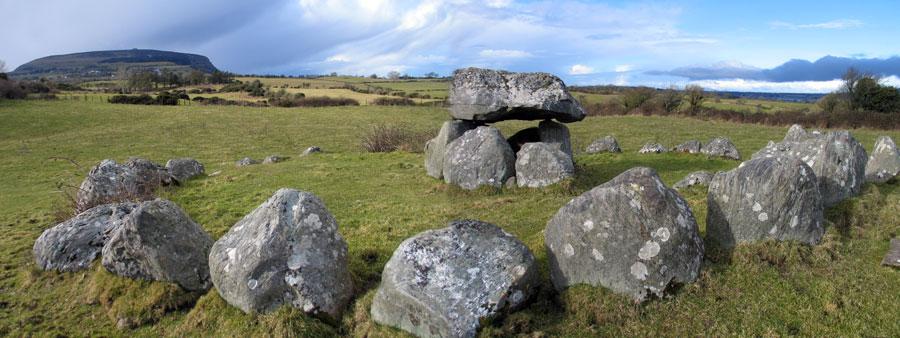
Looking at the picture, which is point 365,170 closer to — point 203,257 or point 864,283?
point 203,257

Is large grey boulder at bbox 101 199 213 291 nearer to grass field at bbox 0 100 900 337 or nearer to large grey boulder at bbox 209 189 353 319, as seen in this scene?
grass field at bbox 0 100 900 337

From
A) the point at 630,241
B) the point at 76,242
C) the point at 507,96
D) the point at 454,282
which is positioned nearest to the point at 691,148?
the point at 507,96

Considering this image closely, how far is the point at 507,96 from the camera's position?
17.2 metres

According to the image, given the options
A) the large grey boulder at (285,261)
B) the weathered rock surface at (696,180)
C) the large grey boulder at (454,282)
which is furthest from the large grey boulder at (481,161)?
the large grey boulder at (454,282)

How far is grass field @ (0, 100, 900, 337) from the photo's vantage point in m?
7.43

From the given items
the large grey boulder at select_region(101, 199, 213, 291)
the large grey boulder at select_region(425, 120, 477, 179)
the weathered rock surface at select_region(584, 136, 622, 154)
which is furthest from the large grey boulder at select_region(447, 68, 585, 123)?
the large grey boulder at select_region(101, 199, 213, 291)

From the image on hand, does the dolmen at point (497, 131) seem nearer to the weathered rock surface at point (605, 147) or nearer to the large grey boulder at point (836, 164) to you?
the large grey boulder at point (836, 164)

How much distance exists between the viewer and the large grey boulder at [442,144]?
18125 millimetres

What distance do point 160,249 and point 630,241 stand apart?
7979 millimetres

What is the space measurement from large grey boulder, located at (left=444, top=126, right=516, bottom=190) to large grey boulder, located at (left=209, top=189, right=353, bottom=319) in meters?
7.46

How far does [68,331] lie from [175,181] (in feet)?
37.2

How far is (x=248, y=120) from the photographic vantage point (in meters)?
45.5

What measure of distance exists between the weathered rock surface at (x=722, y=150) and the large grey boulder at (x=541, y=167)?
1002cm

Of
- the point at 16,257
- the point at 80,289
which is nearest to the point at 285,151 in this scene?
the point at 16,257
